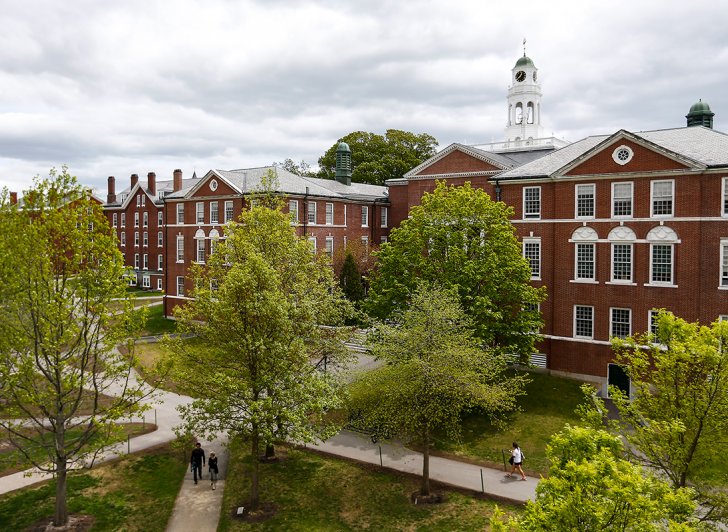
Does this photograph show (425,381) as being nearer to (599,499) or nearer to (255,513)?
(255,513)

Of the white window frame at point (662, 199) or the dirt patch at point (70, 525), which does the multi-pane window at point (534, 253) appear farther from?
the dirt patch at point (70, 525)

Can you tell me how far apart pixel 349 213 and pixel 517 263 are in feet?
87.5

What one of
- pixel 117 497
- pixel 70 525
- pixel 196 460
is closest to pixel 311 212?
pixel 196 460

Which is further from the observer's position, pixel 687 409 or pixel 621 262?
pixel 621 262

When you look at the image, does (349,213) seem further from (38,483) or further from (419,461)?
(38,483)

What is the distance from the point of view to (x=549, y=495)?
9594 millimetres

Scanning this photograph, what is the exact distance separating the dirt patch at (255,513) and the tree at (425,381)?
4634 mm

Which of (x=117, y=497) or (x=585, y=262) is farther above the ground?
(x=585, y=262)

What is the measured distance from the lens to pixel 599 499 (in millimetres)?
8820

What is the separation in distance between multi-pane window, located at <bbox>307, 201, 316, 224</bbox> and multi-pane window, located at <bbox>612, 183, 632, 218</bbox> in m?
25.7

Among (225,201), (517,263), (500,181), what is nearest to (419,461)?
(517,263)

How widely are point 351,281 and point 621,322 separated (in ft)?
65.5

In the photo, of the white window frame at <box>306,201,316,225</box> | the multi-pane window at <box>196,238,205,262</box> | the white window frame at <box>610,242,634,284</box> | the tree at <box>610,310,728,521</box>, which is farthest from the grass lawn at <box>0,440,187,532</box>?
the multi-pane window at <box>196,238,205,262</box>

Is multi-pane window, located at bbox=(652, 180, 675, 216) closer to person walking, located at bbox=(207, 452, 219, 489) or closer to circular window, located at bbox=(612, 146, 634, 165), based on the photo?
circular window, located at bbox=(612, 146, 634, 165)
